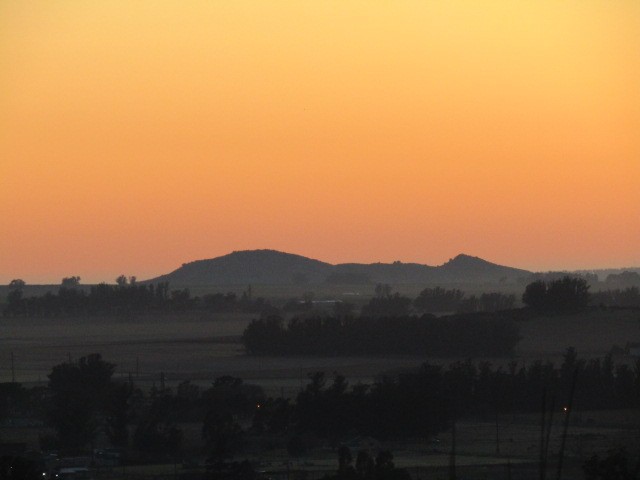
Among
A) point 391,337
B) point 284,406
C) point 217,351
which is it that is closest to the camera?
point 284,406

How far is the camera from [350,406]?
45281 millimetres

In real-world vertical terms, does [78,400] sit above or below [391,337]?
below

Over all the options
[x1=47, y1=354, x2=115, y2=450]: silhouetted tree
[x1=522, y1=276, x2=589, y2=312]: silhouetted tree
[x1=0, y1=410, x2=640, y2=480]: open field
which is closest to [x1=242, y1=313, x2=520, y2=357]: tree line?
[x1=522, y1=276, x2=589, y2=312]: silhouetted tree

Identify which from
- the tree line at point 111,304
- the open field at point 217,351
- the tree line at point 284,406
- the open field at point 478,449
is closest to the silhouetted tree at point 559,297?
the open field at point 217,351

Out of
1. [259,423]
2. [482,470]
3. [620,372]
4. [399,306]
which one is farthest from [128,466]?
[399,306]

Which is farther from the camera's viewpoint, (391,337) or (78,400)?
(391,337)

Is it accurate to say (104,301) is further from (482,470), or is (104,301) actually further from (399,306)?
(482,470)

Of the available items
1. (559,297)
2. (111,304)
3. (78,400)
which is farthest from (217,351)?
(111,304)

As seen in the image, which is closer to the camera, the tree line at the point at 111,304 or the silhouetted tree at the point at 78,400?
the silhouetted tree at the point at 78,400

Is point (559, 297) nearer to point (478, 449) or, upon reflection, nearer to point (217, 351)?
point (217, 351)

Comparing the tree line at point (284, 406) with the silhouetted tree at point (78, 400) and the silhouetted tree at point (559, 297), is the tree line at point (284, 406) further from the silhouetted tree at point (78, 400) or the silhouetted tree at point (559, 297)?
the silhouetted tree at point (559, 297)

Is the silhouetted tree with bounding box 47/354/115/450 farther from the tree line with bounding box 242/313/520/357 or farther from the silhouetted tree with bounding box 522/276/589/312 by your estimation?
the silhouetted tree with bounding box 522/276/589/312

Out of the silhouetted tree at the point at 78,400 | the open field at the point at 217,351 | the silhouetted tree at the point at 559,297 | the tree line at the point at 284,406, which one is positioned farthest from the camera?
the silhouetted tree at the point at 559,297

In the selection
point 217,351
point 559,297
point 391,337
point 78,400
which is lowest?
point 78,400
